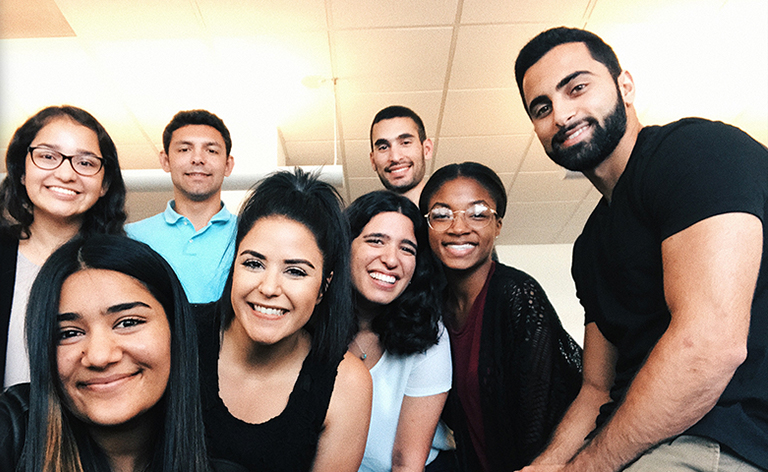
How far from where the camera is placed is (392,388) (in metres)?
1.86

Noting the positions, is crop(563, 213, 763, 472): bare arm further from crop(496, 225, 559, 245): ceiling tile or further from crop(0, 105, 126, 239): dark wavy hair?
crop(496, 225, 559, 245): ceiling tile

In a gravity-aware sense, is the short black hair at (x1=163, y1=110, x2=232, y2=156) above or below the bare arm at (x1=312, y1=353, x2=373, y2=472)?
above

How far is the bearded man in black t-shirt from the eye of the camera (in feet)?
3.64

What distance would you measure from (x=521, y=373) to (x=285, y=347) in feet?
2.53

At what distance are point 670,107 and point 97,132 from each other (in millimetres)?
3967

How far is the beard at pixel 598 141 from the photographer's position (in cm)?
145

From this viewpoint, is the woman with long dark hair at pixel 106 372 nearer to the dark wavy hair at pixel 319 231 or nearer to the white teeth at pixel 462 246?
the dark wavy hair at pixel 319 231

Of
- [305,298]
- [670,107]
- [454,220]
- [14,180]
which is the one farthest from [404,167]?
[670,107]

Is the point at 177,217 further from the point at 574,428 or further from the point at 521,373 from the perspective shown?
the point at 574,428

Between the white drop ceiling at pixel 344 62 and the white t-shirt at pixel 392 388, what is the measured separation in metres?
2.08

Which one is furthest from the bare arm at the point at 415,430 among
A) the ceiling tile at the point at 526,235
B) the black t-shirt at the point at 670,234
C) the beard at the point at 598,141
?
the ceiling tile at the point at 526,235

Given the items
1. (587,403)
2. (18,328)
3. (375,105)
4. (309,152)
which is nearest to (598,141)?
(587,403)

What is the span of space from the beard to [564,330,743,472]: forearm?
1.70ft

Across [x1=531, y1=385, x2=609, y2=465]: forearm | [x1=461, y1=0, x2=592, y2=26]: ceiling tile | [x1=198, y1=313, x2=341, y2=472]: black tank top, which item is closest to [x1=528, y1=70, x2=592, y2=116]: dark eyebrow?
[x1=531, y1=385, x2=609, y2=465]: forearm
